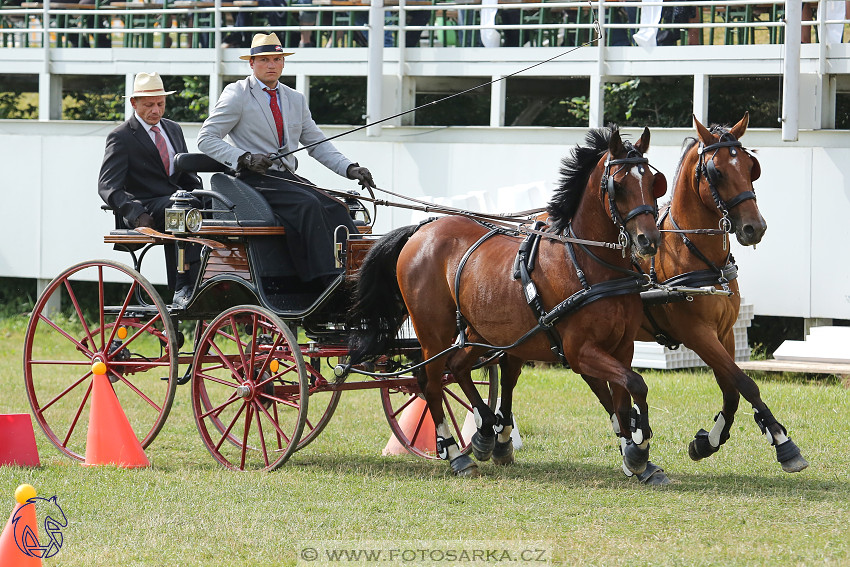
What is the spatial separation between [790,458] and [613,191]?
1.86m

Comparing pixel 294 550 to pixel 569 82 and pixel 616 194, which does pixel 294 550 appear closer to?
pixel 616 194

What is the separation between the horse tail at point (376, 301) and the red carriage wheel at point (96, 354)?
1.22 meters

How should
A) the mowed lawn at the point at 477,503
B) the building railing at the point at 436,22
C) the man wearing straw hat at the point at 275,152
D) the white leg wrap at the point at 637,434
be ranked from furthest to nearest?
1. the building railing at the point at 436,22
2. the man wearing straw hat at the point at 275,152
3. the white leg wrap at the point at 637,434
4. the mowed lawn at the point at 477,503

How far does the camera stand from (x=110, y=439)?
327 inches

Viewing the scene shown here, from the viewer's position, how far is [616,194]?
6988mm

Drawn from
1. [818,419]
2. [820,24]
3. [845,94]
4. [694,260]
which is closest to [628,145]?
[694,260]

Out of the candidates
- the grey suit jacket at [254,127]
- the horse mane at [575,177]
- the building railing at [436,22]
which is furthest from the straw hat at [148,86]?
the building railing at [436,22]

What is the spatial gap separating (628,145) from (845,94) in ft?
29.7

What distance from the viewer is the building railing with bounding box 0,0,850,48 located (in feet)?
44.2

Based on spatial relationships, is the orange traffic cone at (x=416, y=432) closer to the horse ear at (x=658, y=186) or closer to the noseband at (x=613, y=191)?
the noseband at (x=613, y=191)

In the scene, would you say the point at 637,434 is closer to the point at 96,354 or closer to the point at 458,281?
the point at 458,281

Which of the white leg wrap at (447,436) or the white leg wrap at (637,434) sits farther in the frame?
the white leg wrap at (447,436)

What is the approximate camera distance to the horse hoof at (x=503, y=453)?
8.25 metres

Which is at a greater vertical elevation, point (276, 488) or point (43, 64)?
point (43, 64)
